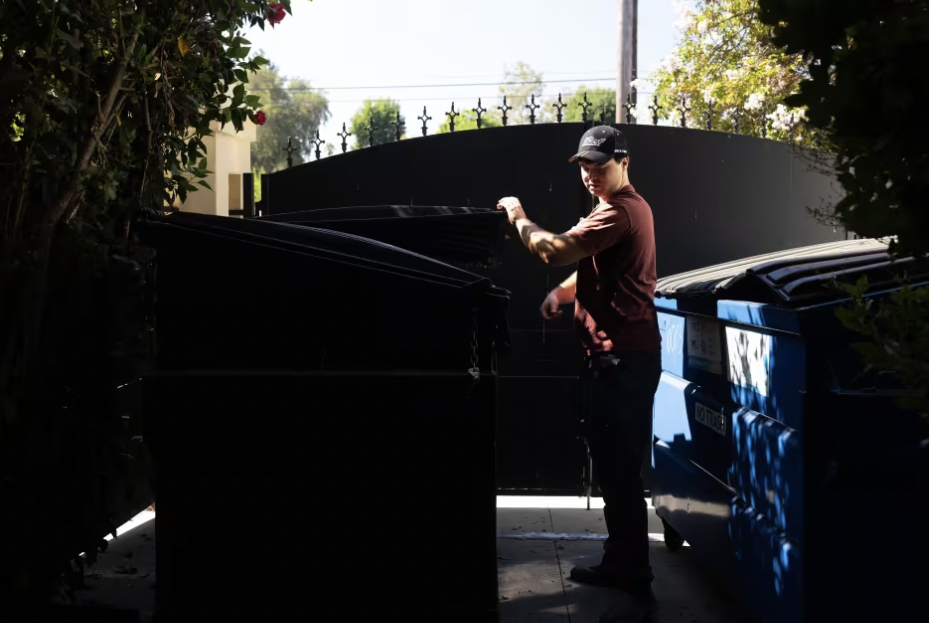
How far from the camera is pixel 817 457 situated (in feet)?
9.75

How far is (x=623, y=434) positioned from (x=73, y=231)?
2.26 m

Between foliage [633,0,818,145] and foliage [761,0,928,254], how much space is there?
7.53 metres

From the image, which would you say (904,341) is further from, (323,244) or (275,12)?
(275,12)

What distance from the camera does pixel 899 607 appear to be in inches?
117

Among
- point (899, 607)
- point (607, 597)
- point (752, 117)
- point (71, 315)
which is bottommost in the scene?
point (607, 597)

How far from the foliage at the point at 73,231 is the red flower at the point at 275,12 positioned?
19 cm

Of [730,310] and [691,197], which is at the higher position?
[691,197]

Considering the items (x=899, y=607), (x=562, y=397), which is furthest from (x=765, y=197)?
(x=899, y=607)

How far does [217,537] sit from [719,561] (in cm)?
195

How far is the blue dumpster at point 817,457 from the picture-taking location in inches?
115

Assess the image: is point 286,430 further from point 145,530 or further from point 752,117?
point 752,117

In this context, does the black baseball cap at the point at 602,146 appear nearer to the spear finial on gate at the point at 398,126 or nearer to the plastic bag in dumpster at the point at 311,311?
the plastic bag in dumpster at the point at 311,311

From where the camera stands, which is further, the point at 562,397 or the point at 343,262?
the point at 562,397

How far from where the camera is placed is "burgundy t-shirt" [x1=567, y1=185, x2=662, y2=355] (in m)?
3.89
